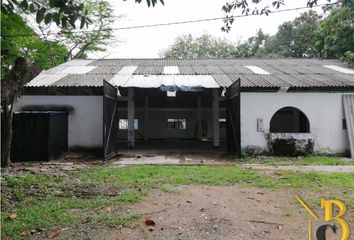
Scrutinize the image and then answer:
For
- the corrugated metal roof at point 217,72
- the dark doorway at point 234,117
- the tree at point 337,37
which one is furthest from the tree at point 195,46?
the dark doorway at point 234,117

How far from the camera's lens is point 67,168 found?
32.4 feet

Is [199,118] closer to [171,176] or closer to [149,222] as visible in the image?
[171,176]

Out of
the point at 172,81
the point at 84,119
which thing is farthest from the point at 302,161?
the point at 84,119

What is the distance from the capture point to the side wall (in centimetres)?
1242

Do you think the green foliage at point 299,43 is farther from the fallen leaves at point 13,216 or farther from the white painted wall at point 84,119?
the fallen leaves at point 13,216

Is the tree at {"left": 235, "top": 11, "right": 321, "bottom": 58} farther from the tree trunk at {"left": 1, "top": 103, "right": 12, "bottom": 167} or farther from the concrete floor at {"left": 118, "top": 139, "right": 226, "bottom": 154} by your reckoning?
the tree trunk at {"left": 1, "top": 103, "right": 12, "bottom": 167}

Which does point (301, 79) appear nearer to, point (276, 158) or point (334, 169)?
point (276, 158)

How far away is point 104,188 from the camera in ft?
22.9

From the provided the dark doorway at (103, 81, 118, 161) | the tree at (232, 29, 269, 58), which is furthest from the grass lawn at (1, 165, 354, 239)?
the tree at (232, 29, 269, 58)

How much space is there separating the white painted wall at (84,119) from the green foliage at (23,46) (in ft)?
5.32

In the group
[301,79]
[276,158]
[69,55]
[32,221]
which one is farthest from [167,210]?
[69,55]

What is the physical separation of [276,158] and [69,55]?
17.7 m

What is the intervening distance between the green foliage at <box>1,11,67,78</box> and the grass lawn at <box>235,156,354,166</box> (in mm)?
7252

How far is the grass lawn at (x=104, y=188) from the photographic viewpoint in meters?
4.86
